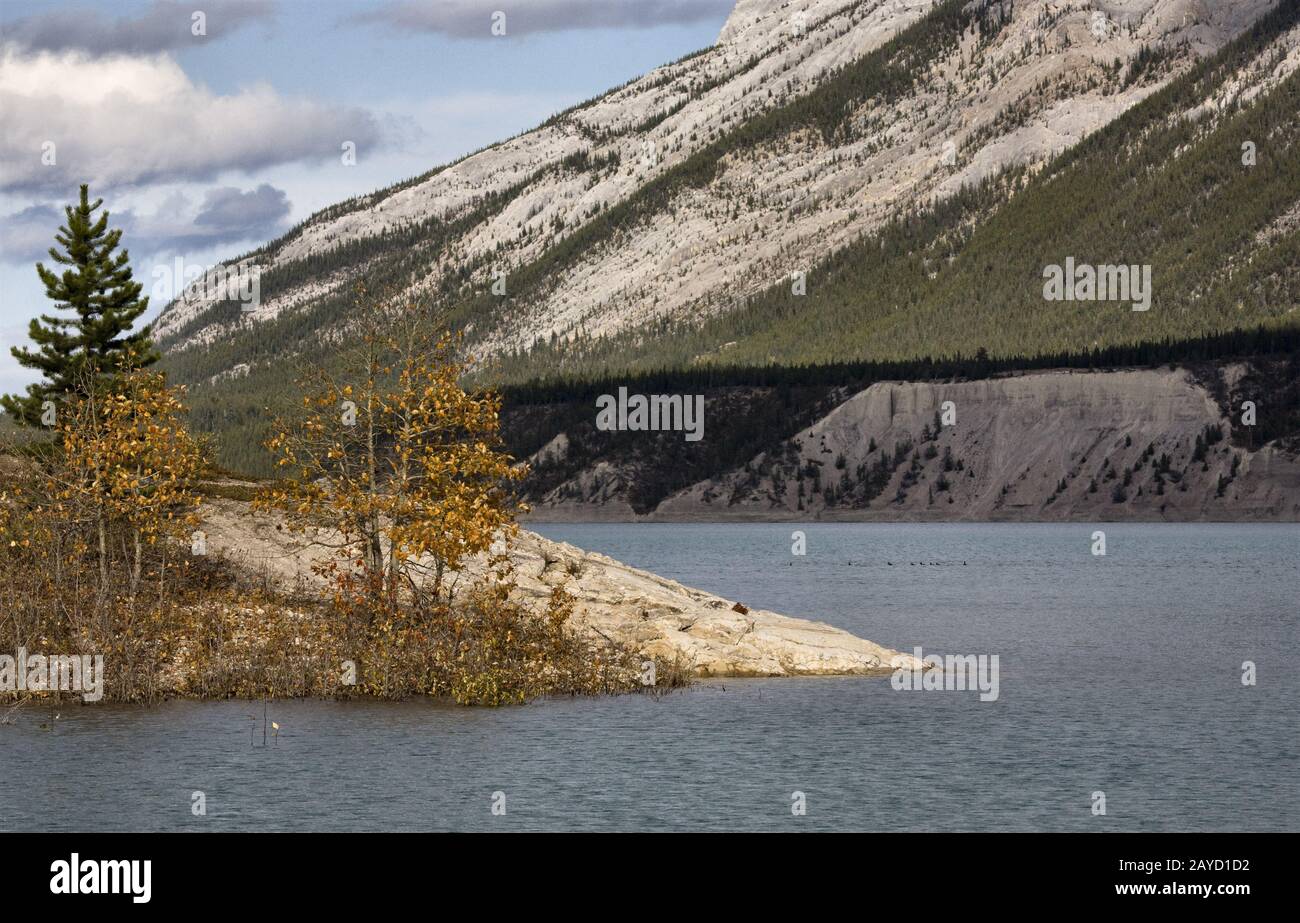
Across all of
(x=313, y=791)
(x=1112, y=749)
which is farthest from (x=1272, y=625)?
(x=313, y=791)

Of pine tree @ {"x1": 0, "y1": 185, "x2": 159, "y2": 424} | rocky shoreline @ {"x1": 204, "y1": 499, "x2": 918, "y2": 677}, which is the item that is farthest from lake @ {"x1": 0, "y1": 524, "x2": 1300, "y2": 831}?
pine tree @ {"x1": 0, "y1": 185, "x2": 159, "y2": 424}

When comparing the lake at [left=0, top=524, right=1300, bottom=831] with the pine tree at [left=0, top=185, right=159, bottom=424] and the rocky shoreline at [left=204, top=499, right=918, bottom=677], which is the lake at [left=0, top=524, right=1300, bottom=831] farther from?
the pine tree at [left=0, top=185, right=159, bottom=424]

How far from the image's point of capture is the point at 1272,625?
2657 inches

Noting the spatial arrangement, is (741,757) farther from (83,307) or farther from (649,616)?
(83,307)

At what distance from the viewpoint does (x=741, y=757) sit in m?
36.5

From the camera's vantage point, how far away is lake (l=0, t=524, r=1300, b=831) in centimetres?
3145

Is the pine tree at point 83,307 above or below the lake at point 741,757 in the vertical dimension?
above

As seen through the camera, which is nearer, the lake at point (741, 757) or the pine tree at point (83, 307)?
the lake at point (741, 757)

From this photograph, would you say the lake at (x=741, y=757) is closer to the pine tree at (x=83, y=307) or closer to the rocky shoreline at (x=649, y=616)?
the rocky shoreline at (x=649, y=616)

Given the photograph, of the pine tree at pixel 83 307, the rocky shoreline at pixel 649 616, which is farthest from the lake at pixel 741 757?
the pine tree at pixel 83 307

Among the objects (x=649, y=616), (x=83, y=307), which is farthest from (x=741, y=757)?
(x=83, y=307)

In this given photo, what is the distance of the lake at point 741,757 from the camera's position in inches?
1238
